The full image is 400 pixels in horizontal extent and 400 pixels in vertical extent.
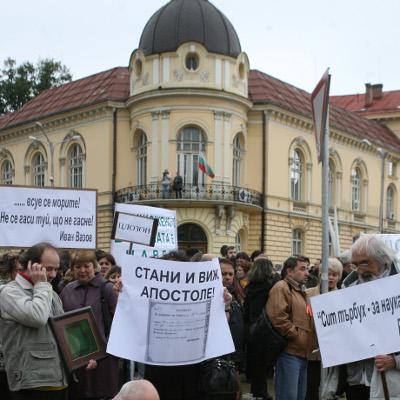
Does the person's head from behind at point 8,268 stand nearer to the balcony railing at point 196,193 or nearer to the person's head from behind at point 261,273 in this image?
the person's head from behind at point 261,273

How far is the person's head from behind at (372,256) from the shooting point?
183 inches

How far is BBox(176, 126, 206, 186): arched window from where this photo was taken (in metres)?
35.7

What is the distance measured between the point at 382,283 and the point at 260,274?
3.73m

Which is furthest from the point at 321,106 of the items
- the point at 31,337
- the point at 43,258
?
the point at 31,337

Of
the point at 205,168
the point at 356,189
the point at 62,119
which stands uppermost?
the point at 62,119

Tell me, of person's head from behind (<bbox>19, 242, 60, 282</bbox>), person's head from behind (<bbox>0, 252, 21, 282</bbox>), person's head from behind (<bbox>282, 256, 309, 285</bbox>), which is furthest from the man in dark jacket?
person's head from behind (<bbox>19, 242, 60, 282</bbox>)

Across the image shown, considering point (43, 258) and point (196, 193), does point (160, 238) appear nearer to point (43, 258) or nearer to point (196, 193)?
point (43, 258)

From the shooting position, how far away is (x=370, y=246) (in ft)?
15.2

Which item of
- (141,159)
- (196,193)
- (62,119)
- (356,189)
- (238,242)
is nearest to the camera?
(196,193)

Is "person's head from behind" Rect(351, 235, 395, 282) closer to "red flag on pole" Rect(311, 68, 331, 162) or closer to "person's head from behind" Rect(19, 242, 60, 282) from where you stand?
"red flag on pole" Rect(311, 68, 331, 162)

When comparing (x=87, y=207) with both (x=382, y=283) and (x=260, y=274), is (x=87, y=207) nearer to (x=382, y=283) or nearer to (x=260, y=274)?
(x=260, y=274)

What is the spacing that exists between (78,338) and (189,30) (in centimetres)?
3149

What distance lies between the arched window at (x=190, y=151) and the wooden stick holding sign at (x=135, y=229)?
26938 millimetres

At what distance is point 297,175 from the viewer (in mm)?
40969
